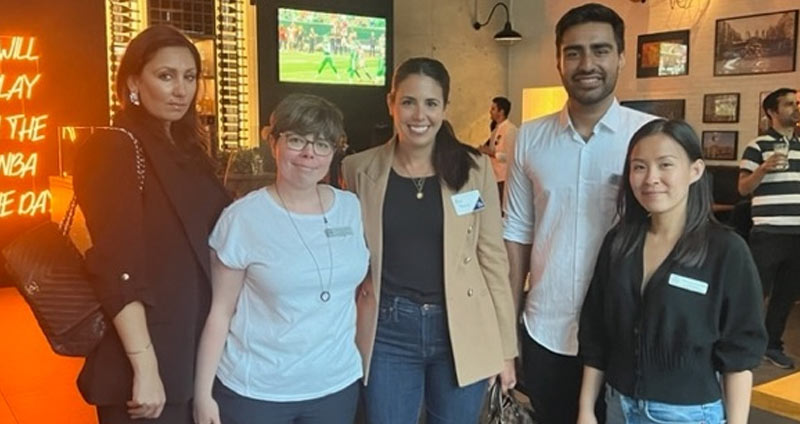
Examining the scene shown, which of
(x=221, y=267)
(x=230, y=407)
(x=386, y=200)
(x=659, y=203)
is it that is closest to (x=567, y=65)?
(x=659, y=203)

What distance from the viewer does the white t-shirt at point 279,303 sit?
168 cm

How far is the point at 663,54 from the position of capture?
8164 millimetres

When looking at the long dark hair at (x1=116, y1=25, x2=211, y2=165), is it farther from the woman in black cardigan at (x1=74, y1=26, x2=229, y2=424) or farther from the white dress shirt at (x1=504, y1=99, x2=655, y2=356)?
the white dress shirt at (x1=504, y1=99, x2=655, y2=356)

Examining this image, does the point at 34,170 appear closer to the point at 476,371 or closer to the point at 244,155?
the point at 244,155

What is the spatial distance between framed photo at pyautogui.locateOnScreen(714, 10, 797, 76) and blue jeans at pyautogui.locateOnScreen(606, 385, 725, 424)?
6.31 metres

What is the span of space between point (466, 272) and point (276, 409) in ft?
2.09

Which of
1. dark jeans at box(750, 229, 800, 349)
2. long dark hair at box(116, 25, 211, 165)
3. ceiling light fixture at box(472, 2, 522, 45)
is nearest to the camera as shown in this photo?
long dark hair at box(116, 25, 211, 165)

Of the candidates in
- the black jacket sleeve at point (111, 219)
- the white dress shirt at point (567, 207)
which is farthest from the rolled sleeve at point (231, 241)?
the white dress shirt at point (567, 207)

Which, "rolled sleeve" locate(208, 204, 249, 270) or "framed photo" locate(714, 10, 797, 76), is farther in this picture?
"framed photo" locate(714, 10, 797, 76)

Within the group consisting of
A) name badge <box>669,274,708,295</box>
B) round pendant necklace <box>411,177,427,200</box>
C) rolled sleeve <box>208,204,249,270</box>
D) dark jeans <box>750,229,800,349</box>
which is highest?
round pendant necklace <box>411,177,427,200</box>

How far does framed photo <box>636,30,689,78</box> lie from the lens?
7.94 meters

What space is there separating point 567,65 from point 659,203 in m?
0.50

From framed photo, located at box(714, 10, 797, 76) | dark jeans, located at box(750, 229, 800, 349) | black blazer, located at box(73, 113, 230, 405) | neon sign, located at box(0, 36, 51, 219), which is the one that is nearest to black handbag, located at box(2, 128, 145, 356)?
black blazer, located at box(73, 113, 230, 405)

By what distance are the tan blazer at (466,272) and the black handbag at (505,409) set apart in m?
0.12
